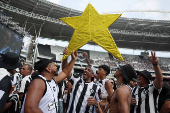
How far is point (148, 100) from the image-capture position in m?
2.11

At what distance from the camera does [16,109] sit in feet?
6.42

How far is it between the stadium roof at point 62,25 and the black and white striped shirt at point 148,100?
55.7 feet

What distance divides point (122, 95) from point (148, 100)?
0.82 meters

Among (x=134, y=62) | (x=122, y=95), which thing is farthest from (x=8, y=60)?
(x=134, y=62)

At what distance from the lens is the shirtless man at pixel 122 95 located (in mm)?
1539

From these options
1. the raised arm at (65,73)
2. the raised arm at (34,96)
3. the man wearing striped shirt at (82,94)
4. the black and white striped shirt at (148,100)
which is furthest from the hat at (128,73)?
the raised arm at (34,96)

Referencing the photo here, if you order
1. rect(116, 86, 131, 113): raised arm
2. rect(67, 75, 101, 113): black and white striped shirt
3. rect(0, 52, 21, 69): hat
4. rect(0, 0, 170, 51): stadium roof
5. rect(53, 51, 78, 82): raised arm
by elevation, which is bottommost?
rect(67, 75, 101, 113): black and white striped shirt

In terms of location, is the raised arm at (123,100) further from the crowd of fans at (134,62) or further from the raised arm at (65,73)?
the crowd of fans at (134,62)

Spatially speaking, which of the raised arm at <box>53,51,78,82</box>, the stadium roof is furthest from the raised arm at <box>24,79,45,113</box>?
the stadium roof

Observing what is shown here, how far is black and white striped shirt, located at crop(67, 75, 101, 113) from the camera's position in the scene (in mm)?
2533

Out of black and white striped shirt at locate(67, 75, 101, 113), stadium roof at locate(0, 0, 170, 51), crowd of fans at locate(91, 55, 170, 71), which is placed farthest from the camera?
crowd of fans at locate(91, 55, 170, 71)

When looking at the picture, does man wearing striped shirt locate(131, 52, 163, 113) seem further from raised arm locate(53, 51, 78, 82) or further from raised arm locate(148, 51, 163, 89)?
raised arm locate(53, 51, 78, 82)

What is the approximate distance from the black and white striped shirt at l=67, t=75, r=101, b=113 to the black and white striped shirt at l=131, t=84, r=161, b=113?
845 millimetres

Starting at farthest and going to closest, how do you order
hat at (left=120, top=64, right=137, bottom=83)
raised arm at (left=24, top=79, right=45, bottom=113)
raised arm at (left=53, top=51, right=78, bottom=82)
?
raised arm at (left=53, top=51, right=78, bottom=82)
hat at (left=120, top=64, right=137, bottom=83)
raised arm at (left=24, top=79, right=45, bottom=113)
